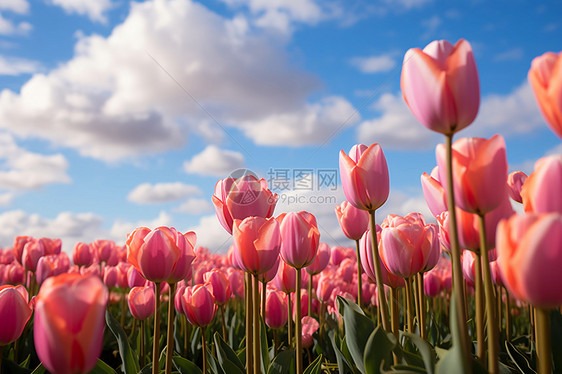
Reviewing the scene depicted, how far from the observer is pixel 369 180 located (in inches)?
56.5

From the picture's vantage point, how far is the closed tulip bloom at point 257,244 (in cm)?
143

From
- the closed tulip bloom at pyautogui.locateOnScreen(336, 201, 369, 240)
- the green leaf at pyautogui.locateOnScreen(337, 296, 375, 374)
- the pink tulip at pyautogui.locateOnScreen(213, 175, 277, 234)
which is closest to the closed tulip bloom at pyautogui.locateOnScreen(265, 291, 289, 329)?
the closed tulip bloom at pyautogui.locateOnScreen(336, 201, 369, 240)

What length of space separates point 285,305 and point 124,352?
3.30 ft

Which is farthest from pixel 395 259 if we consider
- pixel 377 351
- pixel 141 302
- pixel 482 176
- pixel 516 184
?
pixel 141 302

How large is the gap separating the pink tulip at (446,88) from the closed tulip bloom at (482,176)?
3.3 inches

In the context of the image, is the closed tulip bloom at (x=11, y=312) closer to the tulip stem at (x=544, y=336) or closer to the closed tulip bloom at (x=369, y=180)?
the closed tulip bloom at (x=369, y=180)

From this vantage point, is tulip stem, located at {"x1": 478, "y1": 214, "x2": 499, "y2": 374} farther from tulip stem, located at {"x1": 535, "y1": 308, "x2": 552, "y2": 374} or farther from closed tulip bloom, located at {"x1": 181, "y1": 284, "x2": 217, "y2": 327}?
closed tulip bloom, located at {"x1": 181, "y1": 284, "x2": 217, "y2": 327}

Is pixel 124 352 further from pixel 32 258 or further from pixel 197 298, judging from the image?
pixel 32 258

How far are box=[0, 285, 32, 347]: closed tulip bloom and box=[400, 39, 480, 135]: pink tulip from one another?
1.71 meters

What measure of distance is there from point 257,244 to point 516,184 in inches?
68.7

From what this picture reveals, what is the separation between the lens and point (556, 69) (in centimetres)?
84

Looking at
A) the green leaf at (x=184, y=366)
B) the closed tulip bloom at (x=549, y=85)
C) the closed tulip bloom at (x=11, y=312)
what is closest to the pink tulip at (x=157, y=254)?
the green leaf at (x=184, y=366)

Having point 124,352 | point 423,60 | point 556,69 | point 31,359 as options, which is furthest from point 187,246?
point 31,359

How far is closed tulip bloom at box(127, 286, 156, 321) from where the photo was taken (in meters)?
2.55
